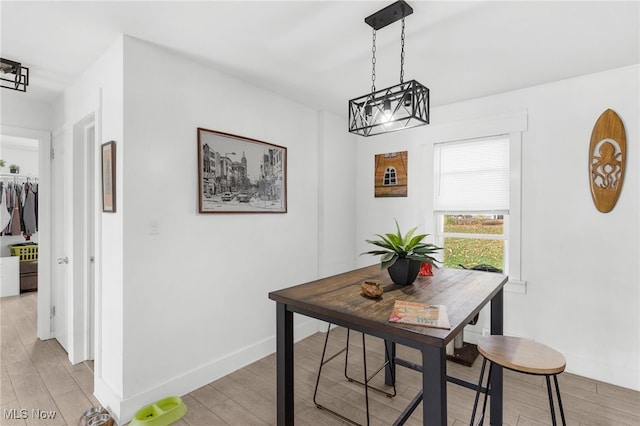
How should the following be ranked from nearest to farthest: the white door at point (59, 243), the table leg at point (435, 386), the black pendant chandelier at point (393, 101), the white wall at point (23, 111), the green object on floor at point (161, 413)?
the table leg at point (435, 386)
the black pendant chandelier at point (393, 101)
the green object on floor at point (161, 413)
the white wall at point (23, 111)
the white door at point (59, 243)

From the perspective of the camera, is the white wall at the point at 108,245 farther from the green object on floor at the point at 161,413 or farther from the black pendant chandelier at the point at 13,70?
the black pendant chandelier at the point at 13,70

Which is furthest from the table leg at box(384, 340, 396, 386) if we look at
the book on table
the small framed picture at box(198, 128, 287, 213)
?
the small framed picture at box(198, 128, 287, 213)

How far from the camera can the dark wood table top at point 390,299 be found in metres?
1.30

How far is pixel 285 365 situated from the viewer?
5.83 feet

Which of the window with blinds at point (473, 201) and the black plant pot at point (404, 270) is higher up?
the window with blinds at point (473, 201)

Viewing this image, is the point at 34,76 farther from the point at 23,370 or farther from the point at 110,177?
the point at 23,370

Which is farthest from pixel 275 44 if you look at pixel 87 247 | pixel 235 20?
pixel 87 247

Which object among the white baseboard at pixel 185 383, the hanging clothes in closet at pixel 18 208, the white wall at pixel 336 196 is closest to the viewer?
the white baseboard at pixel 185 383

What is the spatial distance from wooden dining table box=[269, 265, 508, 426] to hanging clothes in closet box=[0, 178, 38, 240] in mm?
6177

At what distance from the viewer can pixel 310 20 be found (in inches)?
79.0

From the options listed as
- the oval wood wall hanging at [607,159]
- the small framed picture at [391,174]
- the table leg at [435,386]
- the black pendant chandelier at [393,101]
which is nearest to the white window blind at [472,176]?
the small framed picture at [391,174]

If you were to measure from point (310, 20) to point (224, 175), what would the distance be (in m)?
1.39

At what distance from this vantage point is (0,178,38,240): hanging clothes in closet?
17.7 feet

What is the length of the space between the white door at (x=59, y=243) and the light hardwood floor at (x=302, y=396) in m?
0.32
